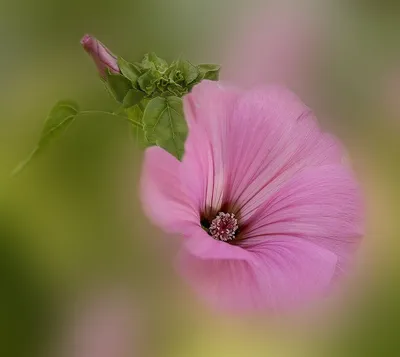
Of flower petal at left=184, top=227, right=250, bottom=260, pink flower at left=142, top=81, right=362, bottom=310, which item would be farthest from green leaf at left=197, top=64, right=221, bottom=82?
flower petal at left=184, top=227, right=250, bottom=260

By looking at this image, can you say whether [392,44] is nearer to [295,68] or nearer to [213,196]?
[295,68]

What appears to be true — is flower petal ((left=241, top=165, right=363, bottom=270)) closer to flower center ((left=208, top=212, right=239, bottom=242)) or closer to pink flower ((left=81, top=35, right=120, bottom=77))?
flower center ((left=208, top=212, right=239, bottom=242))

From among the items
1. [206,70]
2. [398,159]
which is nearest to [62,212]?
[206,70]

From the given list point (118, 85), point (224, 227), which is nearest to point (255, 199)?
point (224, 227)

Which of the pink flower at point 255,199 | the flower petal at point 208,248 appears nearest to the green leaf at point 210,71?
the pink flower at point 255,199

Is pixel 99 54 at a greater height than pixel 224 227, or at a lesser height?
greater

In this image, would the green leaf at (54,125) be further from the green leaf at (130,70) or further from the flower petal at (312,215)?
the flower petal at (312,215)

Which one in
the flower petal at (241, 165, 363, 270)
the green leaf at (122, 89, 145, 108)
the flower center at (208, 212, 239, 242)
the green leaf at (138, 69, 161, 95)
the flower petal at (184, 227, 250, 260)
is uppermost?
the green leaf at (138, 69, 161, 95)

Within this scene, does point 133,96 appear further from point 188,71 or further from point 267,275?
point 267,275
